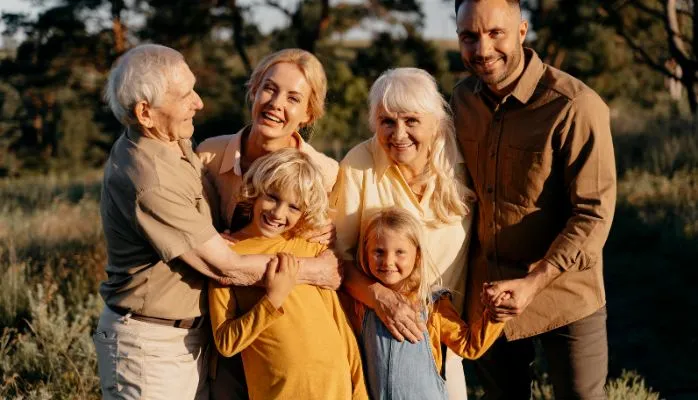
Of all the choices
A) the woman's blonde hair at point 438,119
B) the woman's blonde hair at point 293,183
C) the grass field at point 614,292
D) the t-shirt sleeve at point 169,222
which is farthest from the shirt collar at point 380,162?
the grass field at point 614,292

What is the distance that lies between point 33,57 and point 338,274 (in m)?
25.2

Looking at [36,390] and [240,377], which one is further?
[36,390]

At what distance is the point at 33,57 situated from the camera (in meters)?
25.6

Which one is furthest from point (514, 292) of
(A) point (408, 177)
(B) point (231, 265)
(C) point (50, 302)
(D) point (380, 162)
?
(C) point (50, 302)

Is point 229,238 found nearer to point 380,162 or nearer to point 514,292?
A: point 380,162

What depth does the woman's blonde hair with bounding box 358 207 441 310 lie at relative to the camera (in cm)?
314

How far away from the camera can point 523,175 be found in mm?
3338

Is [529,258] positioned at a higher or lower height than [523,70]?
lower

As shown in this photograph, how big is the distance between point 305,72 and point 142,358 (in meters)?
1.42

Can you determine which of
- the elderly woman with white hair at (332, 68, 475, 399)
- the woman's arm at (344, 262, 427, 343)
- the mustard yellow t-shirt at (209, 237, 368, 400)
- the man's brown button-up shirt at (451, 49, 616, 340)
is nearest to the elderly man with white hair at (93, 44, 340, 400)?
the mustard yellow t-shirt at (209, 237, 368, 400)

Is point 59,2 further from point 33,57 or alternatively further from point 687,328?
point 687,328

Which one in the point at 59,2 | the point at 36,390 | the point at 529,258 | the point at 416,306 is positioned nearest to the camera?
the point at 416,306

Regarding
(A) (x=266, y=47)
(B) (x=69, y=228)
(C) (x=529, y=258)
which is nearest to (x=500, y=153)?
(C) (x=529, y=258)

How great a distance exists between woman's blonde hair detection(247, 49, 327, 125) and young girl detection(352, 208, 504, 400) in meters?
0.67
